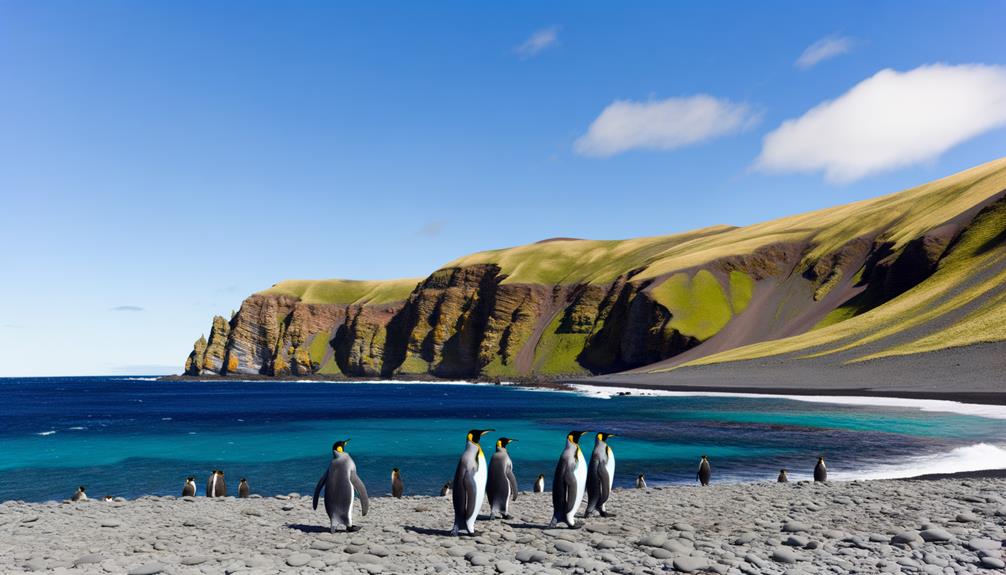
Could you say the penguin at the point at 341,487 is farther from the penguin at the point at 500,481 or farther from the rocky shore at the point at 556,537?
the penguin at the point at 500,481

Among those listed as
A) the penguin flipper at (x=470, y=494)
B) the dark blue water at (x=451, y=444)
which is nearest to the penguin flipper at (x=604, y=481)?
the penguin flipper at (x=470, y=494)

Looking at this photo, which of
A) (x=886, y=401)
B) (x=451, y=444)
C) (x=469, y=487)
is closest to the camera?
(x=469, y=487)

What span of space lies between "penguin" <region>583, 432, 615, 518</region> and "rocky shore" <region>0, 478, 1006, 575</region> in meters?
0.44

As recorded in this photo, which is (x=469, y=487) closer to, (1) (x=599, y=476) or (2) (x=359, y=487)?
(2) (x=359, y=487)

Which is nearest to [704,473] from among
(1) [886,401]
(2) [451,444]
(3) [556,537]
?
(3) [556,537]

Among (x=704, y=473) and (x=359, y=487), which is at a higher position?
(x=359, y=487)

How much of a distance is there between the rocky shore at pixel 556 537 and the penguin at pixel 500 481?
0.61 m

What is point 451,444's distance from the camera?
5250cm

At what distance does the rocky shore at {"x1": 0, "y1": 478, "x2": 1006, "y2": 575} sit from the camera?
528 inches

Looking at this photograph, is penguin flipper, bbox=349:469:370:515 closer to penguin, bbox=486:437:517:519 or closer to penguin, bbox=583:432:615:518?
penguin, bbox=486:437:517:519

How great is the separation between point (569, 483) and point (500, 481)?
6.70 ft

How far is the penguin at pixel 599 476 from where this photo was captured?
18250 millimetres

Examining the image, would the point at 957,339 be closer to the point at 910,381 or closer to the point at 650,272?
the point at 910,381

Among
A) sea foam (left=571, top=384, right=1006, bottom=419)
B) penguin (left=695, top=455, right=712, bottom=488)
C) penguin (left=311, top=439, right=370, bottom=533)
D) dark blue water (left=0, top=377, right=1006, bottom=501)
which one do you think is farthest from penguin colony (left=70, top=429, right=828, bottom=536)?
sea foam (left=571, top=384, right=1006, bottom=419)
